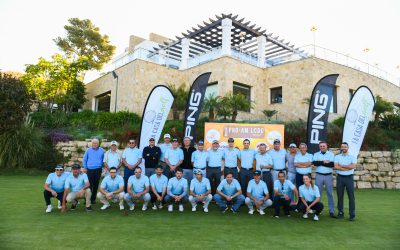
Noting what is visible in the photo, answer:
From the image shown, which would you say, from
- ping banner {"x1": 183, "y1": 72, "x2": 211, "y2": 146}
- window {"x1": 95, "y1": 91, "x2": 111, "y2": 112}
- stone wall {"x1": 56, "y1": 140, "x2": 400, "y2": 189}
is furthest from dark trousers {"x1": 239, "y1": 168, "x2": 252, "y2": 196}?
window {"x1": 95, "y1": 91, "x2": 111, "y2": 112}

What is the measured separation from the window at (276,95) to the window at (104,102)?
13.2 m

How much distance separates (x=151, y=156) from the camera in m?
7.42

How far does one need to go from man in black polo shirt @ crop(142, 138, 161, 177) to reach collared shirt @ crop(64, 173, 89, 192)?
151cm

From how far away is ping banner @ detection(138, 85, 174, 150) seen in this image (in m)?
9.06

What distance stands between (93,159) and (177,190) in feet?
7.70

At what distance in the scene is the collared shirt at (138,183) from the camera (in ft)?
21.9

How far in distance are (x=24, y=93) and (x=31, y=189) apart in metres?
5.72

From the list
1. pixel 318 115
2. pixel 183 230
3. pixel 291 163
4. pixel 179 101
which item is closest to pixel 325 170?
pixel 291 163

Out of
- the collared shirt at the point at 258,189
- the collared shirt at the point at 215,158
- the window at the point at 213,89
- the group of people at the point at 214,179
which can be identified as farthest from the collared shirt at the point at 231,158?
the window at the point at 213,89

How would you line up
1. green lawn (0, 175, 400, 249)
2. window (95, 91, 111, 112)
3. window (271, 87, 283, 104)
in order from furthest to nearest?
1. window (95, 91, 111, 112)
2. window (271, 87, 283, 104)
3. green lawn (0, 175, 400, 249)

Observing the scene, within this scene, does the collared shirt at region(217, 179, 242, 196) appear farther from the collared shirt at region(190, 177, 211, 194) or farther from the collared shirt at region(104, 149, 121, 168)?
the collared shirt at region(104, 149, 121, 168)

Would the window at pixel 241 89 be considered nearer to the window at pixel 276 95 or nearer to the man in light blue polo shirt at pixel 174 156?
the window at pixel 276 95

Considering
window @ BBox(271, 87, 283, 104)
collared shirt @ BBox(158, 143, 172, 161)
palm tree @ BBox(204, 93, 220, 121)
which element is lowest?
collared shirt @ BBox(158, 143, 172, 161)

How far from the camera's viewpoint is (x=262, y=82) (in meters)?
19.6
